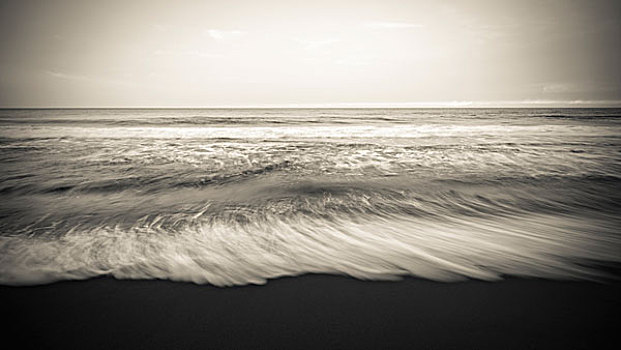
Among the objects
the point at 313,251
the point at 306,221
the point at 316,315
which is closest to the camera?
the point at 316,315

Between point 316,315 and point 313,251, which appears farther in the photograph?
point 313,251

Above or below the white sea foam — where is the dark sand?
below

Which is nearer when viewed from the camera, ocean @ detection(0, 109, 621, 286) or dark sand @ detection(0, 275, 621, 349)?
dark sand @ detection(0, 275, 621, 349)

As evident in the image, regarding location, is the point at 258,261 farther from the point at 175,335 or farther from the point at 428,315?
Answer: the point at 428,315

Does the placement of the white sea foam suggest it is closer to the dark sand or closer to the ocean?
the ocean

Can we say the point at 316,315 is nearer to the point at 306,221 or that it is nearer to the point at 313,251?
the point at 313,251

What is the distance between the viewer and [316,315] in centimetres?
188

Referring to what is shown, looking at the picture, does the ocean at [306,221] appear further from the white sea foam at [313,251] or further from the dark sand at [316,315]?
the dark sand at [316,315]

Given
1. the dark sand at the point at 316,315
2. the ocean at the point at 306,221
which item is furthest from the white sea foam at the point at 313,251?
the dark sand at the point at 316,315

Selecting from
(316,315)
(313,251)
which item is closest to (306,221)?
(313,251)

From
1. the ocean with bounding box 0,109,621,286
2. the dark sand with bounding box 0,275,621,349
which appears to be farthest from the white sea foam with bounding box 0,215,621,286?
the dark sand with bounding box 0,275,621,349

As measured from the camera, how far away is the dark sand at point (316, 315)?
65.2 inches

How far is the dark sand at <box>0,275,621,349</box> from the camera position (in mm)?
1655

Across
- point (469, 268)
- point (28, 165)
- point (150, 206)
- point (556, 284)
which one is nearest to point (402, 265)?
point (469, 268)
